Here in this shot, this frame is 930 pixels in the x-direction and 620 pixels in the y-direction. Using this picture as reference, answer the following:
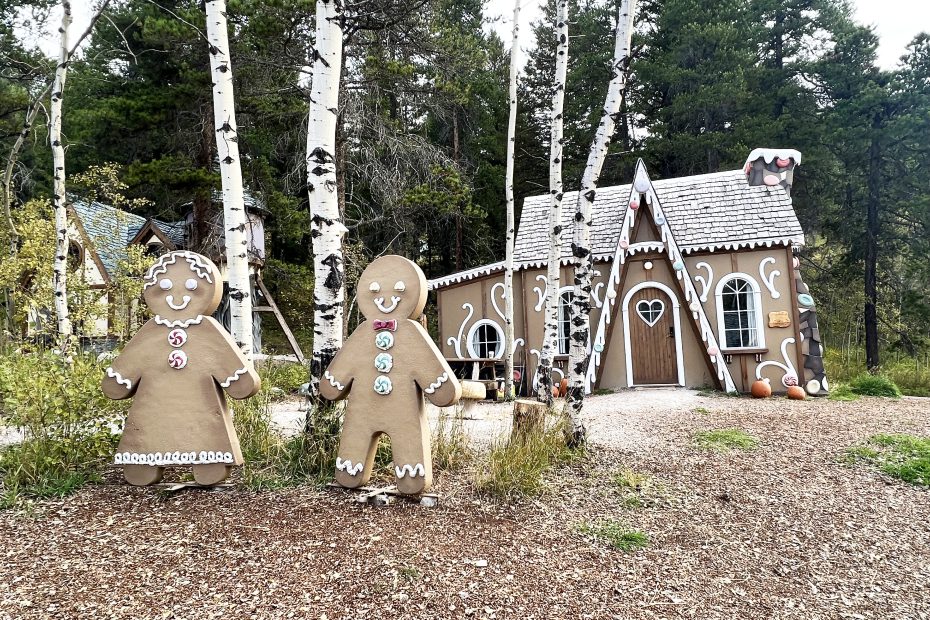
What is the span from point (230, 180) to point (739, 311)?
9629 mm

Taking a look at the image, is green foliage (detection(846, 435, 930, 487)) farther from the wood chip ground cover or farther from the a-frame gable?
the a-frame gable

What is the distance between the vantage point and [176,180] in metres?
11.8

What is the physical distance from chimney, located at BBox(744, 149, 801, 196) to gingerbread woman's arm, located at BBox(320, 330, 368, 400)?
10.6 meters

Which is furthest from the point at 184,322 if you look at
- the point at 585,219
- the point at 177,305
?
the point at 585,219

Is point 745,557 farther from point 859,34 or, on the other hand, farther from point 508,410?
point 859,34

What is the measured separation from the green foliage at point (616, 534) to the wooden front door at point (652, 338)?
764 centimetres

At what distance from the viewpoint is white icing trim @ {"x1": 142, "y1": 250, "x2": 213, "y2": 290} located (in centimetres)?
421

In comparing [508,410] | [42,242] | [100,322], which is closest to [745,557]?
[508,410]

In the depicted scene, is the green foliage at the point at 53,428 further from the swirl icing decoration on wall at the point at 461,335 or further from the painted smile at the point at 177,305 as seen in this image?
the swirl icing decoration on wall at the point at 461,335

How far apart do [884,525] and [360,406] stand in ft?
13.0

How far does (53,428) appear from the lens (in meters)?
4.25

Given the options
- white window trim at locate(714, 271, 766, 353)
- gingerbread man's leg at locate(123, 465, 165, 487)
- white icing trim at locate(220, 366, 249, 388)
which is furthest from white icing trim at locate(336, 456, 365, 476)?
white window trim at locate(714, 271, 766, 353)

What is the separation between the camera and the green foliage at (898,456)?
480 cm

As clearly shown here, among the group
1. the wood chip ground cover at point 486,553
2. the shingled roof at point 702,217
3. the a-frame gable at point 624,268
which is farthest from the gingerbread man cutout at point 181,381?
the shingled roof at point 702,217
